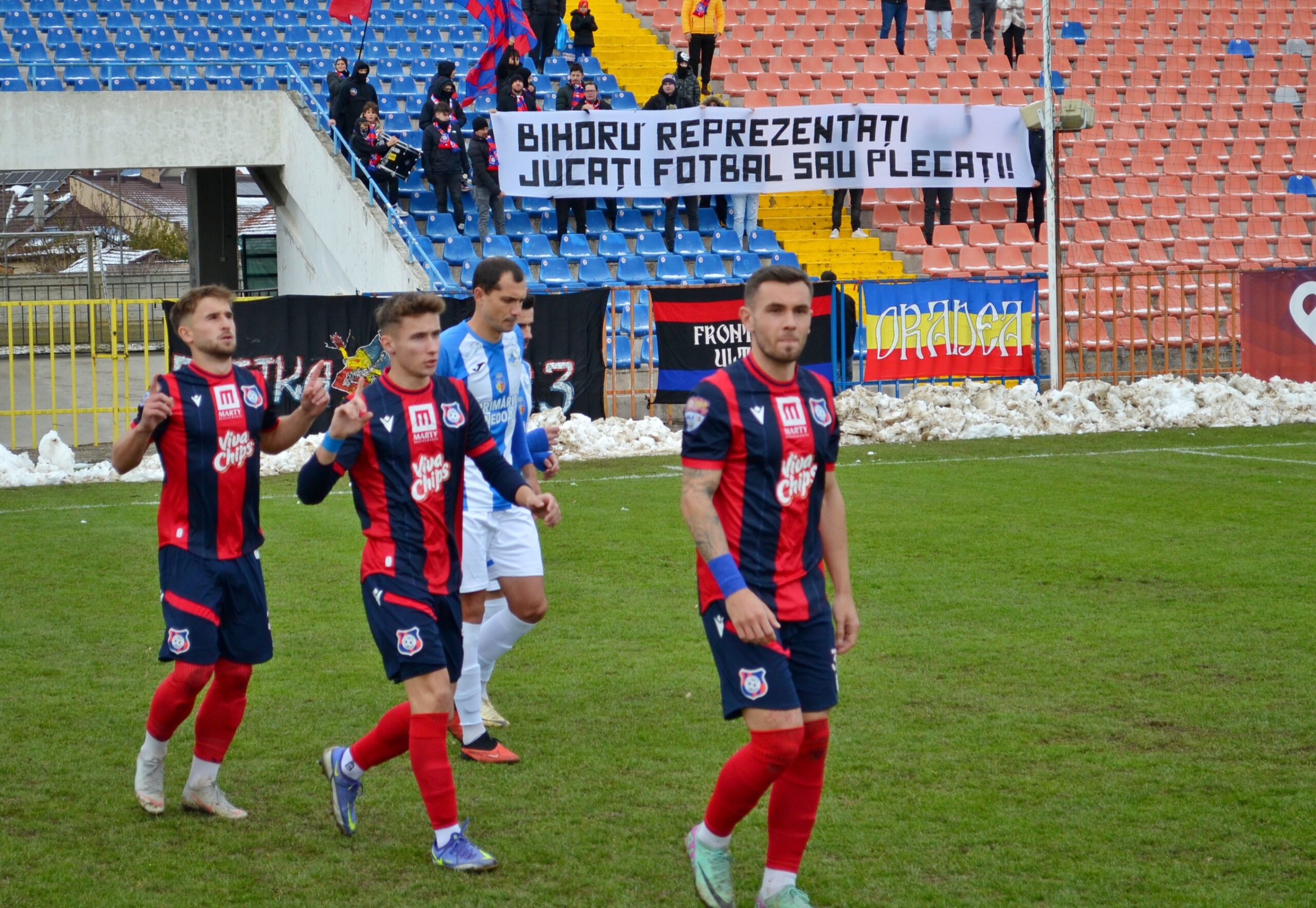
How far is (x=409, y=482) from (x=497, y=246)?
16.9 metres

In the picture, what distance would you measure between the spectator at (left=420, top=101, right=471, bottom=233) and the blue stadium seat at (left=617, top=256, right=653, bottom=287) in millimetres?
2398

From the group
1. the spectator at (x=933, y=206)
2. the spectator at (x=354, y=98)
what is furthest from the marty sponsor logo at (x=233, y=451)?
the spectator at (x=933, y=206)

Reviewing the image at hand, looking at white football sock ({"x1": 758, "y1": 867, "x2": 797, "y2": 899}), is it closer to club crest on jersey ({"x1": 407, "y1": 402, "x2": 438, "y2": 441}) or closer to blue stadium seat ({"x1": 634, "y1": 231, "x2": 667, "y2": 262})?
club crest on jersey ({"x1": 407, "y1": 402, "x2": 438, "y2": 441})

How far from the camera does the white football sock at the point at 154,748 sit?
531cm

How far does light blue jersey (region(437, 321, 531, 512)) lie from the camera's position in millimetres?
6031

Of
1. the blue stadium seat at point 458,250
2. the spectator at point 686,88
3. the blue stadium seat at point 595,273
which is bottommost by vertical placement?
the blue stadium seat at point 595,273

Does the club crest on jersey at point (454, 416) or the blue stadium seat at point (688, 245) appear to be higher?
the blue stadium seat at point (688, 245)

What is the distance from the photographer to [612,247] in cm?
2209

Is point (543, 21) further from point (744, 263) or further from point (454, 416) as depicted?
point (454, 416)

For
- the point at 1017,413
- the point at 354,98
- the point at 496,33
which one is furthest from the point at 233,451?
the point at 496,33

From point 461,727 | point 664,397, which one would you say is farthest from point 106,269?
point 461,727

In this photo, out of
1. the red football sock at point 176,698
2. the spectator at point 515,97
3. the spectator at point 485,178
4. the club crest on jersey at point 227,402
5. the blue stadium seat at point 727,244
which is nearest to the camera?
the red football sock at point 176,698

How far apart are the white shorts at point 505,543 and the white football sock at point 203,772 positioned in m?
1.25

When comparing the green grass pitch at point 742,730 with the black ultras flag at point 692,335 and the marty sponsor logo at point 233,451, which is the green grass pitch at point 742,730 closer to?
the marty sponsor logo at point 233,451
